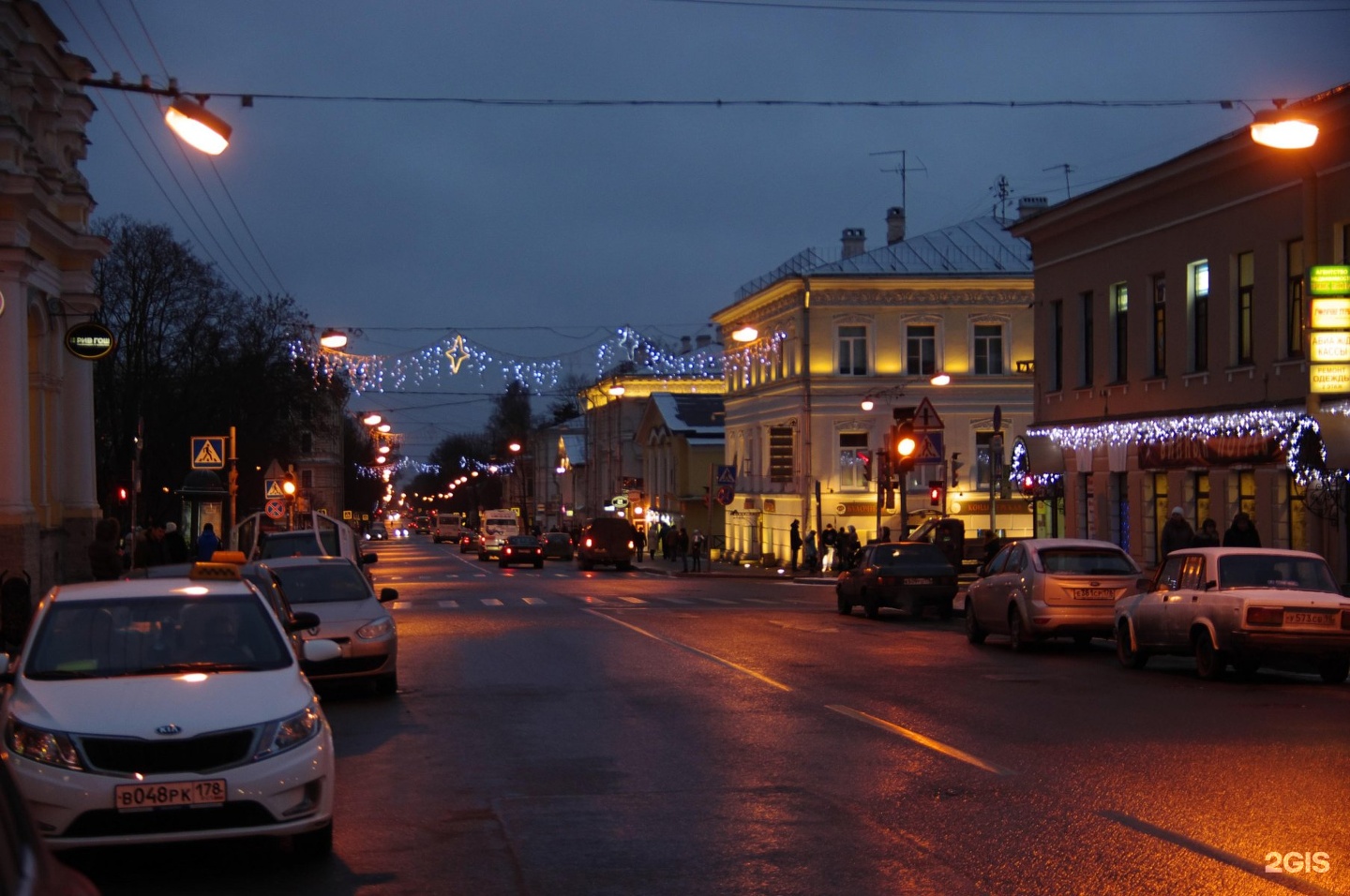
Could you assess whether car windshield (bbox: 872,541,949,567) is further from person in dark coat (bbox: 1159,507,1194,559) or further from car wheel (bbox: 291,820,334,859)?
car wheel (bbox: 291,820,334,859)

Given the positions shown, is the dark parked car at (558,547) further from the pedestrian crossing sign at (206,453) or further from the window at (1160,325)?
the window at (1160,325)

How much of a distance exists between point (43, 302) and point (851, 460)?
3626 cm

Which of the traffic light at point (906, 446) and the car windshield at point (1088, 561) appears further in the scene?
the traffic light at point (906, 446)

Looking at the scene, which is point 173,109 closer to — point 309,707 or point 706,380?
point 309,707

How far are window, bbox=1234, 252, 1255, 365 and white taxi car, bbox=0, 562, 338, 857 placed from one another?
25.8 metres

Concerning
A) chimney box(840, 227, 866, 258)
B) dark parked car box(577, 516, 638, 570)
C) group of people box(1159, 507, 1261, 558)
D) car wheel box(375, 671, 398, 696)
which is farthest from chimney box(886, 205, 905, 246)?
car wheel box(375, 671, 398, 696)

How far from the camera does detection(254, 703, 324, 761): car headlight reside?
8062 millimetres

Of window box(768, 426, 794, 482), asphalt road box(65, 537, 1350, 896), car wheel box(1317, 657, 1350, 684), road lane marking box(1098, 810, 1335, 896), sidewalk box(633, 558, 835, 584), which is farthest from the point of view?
window box(768, 426, 794, 482)

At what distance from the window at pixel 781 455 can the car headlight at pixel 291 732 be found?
51354 mm

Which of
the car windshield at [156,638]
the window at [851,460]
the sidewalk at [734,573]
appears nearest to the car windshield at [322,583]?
the car windshield at [156,638]

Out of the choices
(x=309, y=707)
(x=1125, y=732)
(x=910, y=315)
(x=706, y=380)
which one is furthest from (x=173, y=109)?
(x=706, y=380)

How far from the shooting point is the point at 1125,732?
1307cm

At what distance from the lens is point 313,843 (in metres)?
8.36

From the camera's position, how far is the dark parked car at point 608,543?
60938 mm
